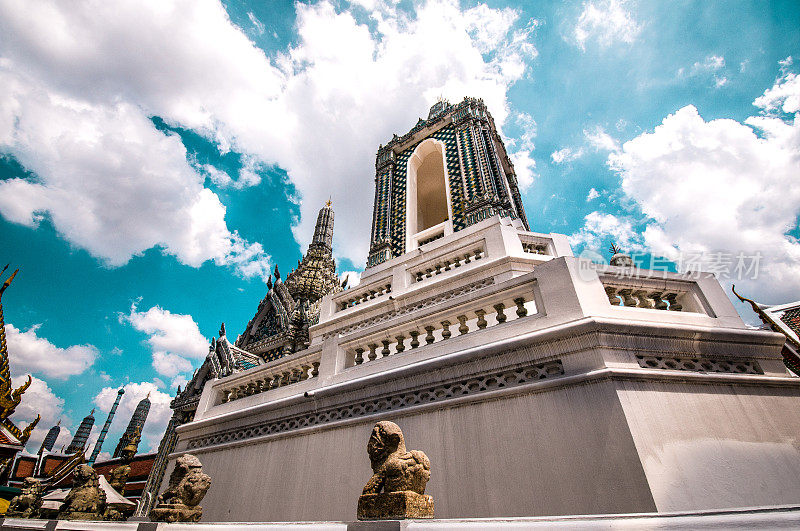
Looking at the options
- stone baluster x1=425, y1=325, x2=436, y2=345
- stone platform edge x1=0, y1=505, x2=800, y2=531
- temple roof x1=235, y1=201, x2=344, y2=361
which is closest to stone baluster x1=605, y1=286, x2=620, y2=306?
stone baluster x1=425, y1=325, x2=436, y2=345

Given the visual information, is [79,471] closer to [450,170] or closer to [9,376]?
[450,170]

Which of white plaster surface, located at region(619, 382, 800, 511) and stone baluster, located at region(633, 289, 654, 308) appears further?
stone baluster, located at region(633, 289, 654, 308)

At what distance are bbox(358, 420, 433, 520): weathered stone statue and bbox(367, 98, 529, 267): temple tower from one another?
857 cm

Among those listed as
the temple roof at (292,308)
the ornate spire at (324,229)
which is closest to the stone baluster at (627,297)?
the temple roof at (292,308)

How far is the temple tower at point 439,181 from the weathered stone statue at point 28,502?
8.95 m

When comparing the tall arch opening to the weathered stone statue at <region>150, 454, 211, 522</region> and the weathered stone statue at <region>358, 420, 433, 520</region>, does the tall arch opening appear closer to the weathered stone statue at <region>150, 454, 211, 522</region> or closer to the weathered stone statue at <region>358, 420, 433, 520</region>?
the weathered stone statue at <region>150, 454, 211, 522</region>

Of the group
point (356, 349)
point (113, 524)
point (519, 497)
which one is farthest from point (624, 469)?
point (113, 524)

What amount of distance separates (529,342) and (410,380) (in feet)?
5.15

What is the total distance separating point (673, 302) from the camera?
4.78 m

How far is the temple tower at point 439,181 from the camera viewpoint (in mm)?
11703

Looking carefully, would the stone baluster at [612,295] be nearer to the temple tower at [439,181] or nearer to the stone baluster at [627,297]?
the stone baluster at [627,297]

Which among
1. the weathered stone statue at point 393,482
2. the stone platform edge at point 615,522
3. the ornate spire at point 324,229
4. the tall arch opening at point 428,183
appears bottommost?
the stone platform edge at point 615,522

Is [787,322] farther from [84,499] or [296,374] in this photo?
[84,499]

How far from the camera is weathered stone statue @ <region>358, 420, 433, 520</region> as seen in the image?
2470 millimetres
